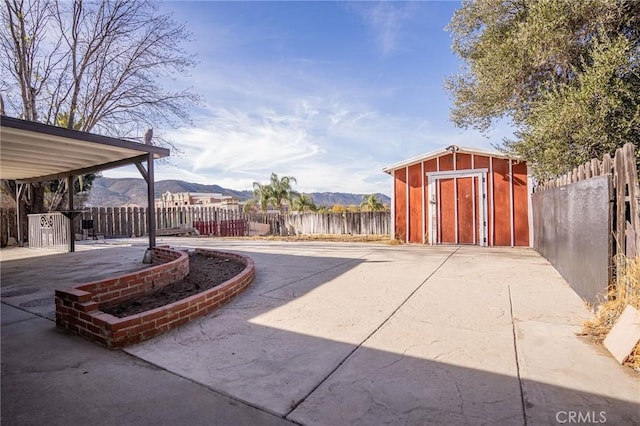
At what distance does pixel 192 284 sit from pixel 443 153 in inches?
289

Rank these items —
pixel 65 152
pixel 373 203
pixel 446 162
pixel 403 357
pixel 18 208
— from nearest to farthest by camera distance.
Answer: pixel 403 357 → pixel 65 152 → pixel 446 162 → pixel 18 208 → pixel 373 203

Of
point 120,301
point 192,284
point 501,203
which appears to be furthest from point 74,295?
point 501,203

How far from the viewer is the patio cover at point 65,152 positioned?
14.9 feet

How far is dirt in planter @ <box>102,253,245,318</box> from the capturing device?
3310 mm

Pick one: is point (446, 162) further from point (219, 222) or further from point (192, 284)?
point (219, 222)

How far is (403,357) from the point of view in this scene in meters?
2.26

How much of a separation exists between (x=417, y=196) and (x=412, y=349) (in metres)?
7.50

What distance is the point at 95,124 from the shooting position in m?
12.3

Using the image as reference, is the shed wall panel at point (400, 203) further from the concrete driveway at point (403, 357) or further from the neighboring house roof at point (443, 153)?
the concrete driveway at point (403, 357)

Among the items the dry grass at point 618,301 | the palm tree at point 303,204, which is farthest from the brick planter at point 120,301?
the palm tree at point 303,204

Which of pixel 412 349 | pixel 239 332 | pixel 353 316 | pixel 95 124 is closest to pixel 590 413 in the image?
pixel 412 349

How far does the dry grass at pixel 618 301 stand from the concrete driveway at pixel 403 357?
0.15 metres

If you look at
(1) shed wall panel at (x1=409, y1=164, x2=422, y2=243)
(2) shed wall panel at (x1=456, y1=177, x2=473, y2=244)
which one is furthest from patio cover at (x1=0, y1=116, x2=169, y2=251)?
(2) shed wall panel at (x1=456, y1=177, x2=473, y2=244)

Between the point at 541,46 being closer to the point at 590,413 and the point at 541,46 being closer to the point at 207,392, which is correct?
the point at 590,413
